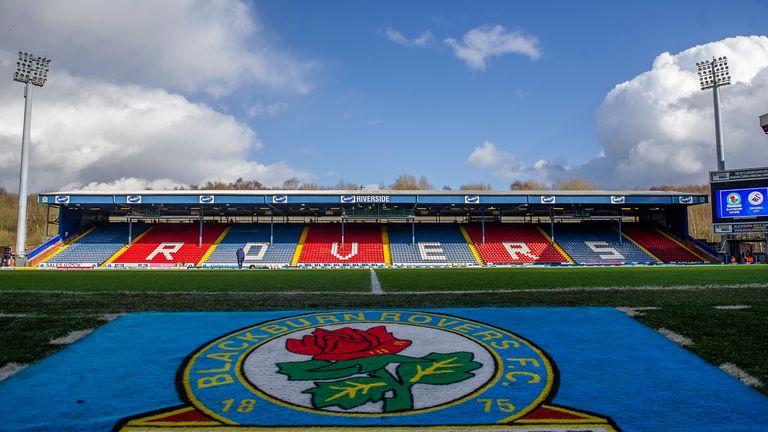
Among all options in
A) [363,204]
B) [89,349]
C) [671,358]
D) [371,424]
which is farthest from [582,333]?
[363,204]

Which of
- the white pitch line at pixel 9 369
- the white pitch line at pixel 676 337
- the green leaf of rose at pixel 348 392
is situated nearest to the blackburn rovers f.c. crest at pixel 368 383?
the green leaf of rose at pixel 348 392

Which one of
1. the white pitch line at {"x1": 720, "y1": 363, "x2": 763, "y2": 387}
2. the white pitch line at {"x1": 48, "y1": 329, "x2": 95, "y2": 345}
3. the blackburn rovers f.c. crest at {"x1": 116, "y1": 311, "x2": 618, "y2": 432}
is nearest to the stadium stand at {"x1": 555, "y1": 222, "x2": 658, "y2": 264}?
the white pitch line at {"x1": 720, "y1": 363, "x2": 763, "y2": 387}

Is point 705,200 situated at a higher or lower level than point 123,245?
higher

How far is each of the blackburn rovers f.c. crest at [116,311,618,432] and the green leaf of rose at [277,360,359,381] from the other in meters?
0.01

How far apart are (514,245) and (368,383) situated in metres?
34.9

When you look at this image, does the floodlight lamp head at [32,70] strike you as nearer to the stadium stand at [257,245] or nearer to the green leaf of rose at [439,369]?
the stadium stand at [257,245]

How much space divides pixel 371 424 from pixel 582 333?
12.6 ft

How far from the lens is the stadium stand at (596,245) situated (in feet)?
115

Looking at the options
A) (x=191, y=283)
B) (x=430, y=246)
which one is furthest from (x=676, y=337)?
(x=430, y=246)

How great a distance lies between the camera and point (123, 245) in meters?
36.3

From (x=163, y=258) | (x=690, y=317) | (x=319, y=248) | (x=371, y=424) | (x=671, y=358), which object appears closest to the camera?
(x=371, y=424)

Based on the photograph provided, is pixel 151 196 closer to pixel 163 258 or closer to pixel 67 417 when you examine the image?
pixel 163 258

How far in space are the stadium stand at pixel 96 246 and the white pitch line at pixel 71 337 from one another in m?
32.2

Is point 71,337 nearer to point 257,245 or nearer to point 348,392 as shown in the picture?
point 348,392
